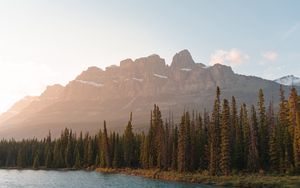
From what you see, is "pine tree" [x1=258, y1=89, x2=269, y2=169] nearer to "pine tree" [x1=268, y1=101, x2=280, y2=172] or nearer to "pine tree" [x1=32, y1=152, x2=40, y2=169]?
"pine tree" [x1=268, y1=101, x2=280, y2=172]

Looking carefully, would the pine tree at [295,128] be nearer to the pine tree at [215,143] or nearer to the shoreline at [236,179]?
the shoreline at [236,179]

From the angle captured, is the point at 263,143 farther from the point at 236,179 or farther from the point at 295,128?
the point at 236,179

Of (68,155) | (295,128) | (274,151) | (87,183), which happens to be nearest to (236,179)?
(274,151)

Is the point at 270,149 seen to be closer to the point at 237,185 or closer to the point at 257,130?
the point at 257,130

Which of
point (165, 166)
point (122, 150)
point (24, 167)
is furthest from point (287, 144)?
point (24, 167)

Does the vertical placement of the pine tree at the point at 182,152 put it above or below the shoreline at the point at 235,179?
above

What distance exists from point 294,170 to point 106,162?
74.3 meters

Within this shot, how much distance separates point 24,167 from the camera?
175 m

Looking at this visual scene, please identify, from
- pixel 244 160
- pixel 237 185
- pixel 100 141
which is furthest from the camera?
pixel 100 141

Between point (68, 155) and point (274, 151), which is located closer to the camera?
point (274, 151)

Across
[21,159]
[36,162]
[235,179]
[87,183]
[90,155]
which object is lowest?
[36,162]

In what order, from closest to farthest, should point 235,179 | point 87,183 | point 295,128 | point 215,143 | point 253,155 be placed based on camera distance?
point 235,179 < point 87,183 < point 295,128 < point 253,155 < point 215,143

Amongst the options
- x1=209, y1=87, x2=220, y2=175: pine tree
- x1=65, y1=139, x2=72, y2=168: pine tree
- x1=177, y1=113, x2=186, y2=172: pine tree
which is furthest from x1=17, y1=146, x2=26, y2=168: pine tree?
→ x1=209, y1=87, x2=220, y2=175: pine tree

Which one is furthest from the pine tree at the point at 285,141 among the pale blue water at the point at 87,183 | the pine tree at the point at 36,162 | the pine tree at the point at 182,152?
the pine tree at the point at 36,162
